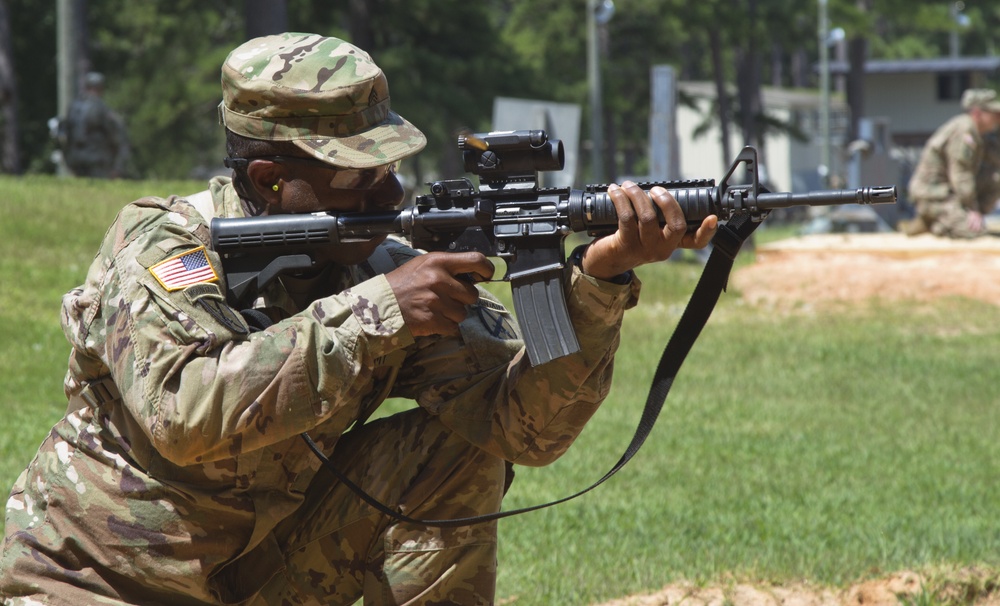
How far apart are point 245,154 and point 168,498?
2.83ft

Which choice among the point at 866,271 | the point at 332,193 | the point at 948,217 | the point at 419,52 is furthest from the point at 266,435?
the point at 419,52

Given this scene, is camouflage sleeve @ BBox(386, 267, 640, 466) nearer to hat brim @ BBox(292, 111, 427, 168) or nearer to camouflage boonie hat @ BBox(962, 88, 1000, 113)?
hat brim @ BBox(292, 111, 427, 168)

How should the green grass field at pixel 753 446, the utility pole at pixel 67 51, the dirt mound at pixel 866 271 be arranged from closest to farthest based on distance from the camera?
the green grass field at pixel 753 446, the dirt mound at pixel 866 271, the utility pole at pixel 67 51

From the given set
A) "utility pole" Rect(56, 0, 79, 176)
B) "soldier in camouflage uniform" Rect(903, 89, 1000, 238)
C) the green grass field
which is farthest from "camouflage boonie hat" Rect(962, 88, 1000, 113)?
"utility pole" Rect(56, 0, 79, 176)

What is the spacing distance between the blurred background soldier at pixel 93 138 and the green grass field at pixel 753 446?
6986 mm

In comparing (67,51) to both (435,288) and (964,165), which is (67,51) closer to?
(964,165)

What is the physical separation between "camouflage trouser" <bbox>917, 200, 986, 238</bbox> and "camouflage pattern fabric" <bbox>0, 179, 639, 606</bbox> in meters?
12.3

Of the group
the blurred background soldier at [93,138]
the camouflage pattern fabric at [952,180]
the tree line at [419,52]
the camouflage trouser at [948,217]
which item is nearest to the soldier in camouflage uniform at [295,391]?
the camouflage trouser at [948,217]

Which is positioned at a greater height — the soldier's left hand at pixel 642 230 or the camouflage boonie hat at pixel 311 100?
the camouflage boonie hat at pixel 311 100

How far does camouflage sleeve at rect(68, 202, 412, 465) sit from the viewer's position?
281 centimetres

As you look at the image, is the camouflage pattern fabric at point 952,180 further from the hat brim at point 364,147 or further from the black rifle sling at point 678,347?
the hat brim at point 364,147

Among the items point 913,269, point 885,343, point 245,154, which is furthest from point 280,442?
point 913,269

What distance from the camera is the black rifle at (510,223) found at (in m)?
2.99

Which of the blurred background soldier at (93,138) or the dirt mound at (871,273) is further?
the blurred background soldier at (93,138)
